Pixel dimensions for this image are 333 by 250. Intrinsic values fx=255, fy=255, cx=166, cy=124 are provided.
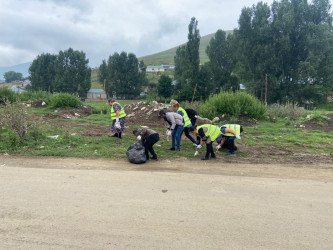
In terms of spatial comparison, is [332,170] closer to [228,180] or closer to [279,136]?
[228,180]

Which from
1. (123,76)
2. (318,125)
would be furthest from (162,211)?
(123,76)

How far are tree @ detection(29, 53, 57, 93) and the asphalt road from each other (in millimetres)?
56216

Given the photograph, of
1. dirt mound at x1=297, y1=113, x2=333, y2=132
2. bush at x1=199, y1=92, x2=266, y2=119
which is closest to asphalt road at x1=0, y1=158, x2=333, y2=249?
dirt mound at x1=297, y1=113, x2=333, y2=132

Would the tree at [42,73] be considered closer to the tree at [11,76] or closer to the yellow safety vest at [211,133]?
the yellow safety vest at [211,133]

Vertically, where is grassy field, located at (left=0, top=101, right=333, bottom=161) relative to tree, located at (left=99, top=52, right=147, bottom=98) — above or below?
below

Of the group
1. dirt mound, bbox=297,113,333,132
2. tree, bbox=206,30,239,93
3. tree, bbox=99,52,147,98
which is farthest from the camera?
tree, bbox=99,52,147,98

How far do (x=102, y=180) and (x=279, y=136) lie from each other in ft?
24.7

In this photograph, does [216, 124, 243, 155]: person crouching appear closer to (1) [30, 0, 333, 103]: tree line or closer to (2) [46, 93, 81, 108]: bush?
(2) [46, 93, 81, 108]: bush

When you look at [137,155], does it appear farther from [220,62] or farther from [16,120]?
[220,62]

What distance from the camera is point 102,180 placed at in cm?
528

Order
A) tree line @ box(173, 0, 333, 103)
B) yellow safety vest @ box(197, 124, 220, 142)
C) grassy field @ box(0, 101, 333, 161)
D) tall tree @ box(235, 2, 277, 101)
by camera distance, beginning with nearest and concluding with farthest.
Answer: yellow safety vest @ box(197, 124, 220, 142) → grassy field @ box(0, 101, 333, 161) → tree line @ box(173, 0, 333, 103) → tall tree @ box(235, 2, 277, 101)

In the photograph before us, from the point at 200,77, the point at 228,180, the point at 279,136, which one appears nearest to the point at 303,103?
the point at 200,77

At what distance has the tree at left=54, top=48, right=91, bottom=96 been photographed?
52656 millimetres

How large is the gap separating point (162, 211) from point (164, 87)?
144 ft
